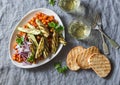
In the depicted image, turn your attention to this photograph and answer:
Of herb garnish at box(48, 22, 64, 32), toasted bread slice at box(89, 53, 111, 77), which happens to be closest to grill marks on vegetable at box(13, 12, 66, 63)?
herb garnish at box(48, 22, 64, 32)

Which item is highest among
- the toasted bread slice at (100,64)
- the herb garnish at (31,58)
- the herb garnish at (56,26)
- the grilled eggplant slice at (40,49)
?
the herb garnish at (56,26)

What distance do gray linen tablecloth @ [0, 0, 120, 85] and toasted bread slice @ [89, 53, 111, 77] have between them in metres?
0.02

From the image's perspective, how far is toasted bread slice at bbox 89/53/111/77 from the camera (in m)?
1.26

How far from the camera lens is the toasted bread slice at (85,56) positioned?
1.28m

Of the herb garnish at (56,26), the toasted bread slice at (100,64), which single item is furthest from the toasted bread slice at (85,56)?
the herb garnish at (56,26)

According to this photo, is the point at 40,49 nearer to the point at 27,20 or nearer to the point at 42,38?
the point at 42,38

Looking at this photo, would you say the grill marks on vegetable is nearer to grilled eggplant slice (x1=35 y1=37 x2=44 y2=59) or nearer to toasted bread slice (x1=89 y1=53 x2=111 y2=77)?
grilled eggplant slice (x1=35 y1=37 x2=44 y2=59)

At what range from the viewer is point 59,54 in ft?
4.30

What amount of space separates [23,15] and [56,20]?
6.0 inches

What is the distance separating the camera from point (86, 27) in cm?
130

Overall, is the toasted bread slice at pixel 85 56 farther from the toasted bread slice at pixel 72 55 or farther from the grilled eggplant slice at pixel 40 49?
the grilled eggplant slice at pixel 40 49

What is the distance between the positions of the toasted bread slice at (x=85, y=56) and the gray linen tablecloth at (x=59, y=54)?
2 cm

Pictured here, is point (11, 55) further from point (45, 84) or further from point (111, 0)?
point (111, 0)

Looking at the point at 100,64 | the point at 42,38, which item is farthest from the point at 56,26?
the point at 100,64
